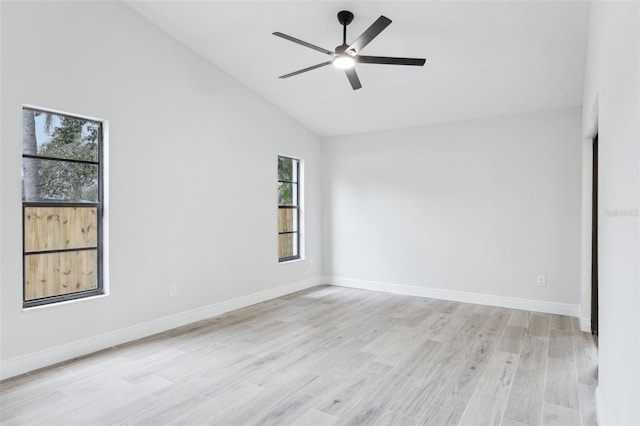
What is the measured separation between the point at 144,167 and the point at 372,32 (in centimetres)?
252

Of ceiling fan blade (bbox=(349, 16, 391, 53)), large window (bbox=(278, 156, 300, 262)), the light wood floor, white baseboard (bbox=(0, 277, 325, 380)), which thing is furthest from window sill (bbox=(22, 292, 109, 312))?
ceiling fan blade (bbox=(349, 16, 391, 53))

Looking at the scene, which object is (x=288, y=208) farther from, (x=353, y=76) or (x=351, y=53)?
(x=351, y=53)

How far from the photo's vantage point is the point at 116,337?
3.53 meters

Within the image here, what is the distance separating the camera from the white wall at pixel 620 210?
4.24 ft

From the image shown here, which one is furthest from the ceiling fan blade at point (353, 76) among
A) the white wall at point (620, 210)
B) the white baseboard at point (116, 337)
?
the white baseboard at point (116, 337)

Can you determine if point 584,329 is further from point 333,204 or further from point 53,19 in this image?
point 53,19

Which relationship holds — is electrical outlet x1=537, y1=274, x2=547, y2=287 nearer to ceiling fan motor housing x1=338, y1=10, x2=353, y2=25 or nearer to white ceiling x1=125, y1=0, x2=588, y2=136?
white ceiling x1=125, y1=0, x2=588, y2=136

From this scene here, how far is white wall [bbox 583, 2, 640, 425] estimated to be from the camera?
4.24 ft

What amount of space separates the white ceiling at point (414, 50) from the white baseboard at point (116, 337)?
282 cm

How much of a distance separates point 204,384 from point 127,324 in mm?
1361

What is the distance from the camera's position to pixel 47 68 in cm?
307

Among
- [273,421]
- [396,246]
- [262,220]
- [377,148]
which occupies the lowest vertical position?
[273,421]

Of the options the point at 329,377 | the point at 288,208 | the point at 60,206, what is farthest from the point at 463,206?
the point at 60,206

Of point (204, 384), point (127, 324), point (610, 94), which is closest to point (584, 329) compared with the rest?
point (610, 94)
